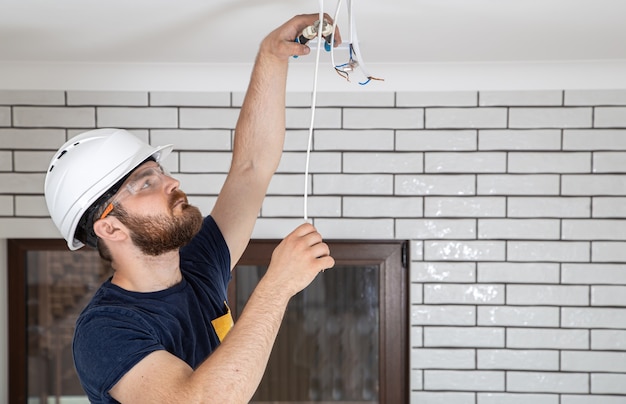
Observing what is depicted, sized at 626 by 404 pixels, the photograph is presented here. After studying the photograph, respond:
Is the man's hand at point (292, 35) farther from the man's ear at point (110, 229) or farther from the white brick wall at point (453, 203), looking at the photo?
the white brick wall at point (453, 203)

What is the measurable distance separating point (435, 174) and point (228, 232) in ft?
3.81

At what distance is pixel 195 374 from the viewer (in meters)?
1.22

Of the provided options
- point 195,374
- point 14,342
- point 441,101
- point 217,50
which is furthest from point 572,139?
point 14,342

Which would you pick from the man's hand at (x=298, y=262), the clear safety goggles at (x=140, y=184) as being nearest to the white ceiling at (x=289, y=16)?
the clear safety goggles at (x=140, y=184)

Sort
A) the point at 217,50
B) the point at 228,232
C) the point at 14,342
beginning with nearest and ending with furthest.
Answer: the point at 228,232 < the point at 217,50 < the point at 14,342

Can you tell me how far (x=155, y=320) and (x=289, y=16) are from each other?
90 cm

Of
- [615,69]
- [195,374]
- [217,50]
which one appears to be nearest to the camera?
[195,374]

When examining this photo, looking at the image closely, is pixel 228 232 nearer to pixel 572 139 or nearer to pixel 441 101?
pixel 441 101

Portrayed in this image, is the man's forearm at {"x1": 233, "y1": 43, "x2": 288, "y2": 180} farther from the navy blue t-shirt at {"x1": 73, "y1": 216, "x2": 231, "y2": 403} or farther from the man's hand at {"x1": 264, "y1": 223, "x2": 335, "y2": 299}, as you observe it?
the man's hand at {"x1": 264, "y1": 223, "x2": 335, "y2": 299}

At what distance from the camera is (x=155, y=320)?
1475 millimetres

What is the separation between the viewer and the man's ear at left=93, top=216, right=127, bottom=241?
1.50 metres

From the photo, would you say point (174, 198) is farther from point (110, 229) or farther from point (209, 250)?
point (209, 250)

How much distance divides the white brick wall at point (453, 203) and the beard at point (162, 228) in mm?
1232

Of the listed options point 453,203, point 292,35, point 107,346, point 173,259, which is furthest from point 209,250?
point 453,203
